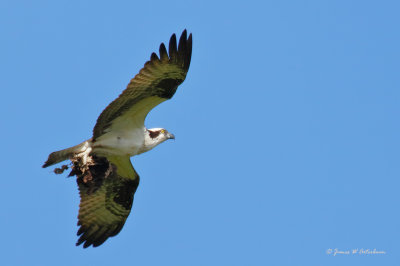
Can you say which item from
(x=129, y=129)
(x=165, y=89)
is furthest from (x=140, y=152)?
(x=165, y=89)

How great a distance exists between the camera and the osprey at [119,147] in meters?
11.4

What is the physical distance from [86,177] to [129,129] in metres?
1.34

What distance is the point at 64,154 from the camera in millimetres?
11859

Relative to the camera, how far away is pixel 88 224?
12742 millimetres

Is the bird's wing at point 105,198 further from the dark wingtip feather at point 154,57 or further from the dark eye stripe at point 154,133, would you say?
the dark wingtip feather at point 154,57

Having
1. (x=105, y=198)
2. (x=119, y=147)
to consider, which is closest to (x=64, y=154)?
(x=119, y=147)

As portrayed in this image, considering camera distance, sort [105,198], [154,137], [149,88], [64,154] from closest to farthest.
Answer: [149,88] < [64,154] < [154,137] < [105,198]

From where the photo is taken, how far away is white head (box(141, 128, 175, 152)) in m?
12.2

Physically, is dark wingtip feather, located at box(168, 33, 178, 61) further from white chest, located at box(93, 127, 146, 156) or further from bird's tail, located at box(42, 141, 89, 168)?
bird's tail, located at box(42, 141, 89, 168)

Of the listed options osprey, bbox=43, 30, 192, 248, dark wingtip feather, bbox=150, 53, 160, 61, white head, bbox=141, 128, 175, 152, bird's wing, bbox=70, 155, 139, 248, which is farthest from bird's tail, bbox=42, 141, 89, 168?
dark wingtip feather, bbox=150, 53, 160, 61

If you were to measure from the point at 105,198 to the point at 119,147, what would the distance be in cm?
132

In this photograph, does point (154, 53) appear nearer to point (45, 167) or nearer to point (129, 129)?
point (129, 129)

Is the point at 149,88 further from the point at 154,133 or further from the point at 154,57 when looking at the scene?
the point at 154,133

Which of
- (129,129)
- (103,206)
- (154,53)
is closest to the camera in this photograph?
(154,53)
